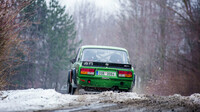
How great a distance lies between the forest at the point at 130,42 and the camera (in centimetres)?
933

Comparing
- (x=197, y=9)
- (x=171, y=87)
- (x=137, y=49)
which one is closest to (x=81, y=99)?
(x=171, y=87)

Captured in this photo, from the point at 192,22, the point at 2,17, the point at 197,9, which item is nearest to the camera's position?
the point at 2,17

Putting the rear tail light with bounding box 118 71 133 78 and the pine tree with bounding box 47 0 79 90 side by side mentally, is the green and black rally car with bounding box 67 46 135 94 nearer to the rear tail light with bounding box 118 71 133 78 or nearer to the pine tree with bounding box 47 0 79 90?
the rear tail light with bounding box 118 71 133 78

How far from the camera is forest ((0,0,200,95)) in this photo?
30.6ft

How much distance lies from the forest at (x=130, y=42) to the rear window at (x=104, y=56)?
3.10ft

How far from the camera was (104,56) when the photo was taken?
9.45 metres

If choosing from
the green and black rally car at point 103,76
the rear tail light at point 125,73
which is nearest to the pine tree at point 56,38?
the green and black rally car at point 103,76

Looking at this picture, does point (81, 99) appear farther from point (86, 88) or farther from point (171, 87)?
point (171, 87)

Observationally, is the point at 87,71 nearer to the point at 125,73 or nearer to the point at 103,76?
the point at 103,76

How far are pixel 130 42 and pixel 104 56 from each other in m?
28.6

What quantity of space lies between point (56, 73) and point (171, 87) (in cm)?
2556

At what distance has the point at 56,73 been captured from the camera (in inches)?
1642

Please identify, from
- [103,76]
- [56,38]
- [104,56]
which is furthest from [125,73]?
[56,38]

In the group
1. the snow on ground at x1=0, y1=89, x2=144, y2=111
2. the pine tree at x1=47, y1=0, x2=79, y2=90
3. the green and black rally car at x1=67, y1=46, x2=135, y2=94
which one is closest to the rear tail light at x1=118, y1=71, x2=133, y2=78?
the green and black rally car at x1=67, y1=46, x2=135, y2=94
